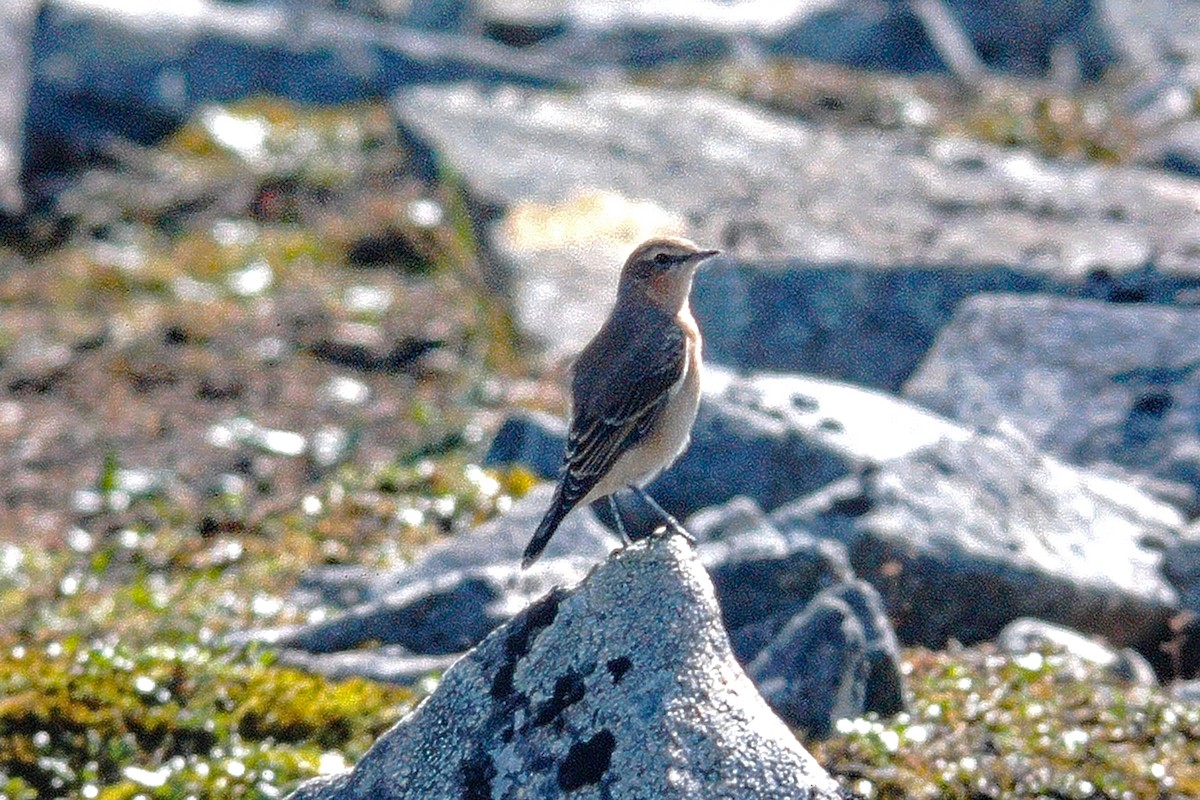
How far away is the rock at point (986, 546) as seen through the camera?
7.59m

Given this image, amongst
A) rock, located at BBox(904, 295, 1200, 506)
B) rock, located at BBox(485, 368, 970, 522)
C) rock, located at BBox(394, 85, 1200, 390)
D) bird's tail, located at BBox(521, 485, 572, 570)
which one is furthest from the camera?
rock, located at BBox(394, 85, 1200, 390)

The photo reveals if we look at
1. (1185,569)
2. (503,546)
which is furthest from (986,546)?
(503,546)

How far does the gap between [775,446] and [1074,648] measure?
2.04 m

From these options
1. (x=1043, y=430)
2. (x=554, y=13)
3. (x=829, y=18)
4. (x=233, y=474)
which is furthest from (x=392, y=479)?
(x=554, y=13)

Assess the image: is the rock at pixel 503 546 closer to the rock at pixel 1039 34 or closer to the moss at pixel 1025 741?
the moss at pixel 1025 741

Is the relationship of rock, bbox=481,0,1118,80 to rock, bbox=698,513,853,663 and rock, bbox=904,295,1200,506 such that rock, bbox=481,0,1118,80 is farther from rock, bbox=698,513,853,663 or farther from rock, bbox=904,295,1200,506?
rock, bbox=698,513,853,663

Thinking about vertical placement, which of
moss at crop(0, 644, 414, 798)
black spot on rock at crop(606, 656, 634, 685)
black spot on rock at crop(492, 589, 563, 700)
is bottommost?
moss at crop(0, 644, 414, 798)

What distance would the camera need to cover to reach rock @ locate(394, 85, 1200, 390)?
10539mm

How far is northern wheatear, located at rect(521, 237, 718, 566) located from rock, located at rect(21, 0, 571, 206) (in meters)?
9.52

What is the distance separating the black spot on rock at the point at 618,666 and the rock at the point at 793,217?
5863 millimetres

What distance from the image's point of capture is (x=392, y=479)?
380 inches

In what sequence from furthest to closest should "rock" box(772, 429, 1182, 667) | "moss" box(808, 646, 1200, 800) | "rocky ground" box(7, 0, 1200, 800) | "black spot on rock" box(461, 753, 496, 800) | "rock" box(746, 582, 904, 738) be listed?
1. "rock" box(772, 429, 1182, 667)
2. "rock" box(746, 582, 904, 738)
3. "rocky ground" box(7, 0, 1200, 800)
4. "moss" box(808, 646, 1200, 800)
5. "black spot on rock" box(461, 753, 496, 800)

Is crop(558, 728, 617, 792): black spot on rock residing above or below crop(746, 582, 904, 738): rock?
above

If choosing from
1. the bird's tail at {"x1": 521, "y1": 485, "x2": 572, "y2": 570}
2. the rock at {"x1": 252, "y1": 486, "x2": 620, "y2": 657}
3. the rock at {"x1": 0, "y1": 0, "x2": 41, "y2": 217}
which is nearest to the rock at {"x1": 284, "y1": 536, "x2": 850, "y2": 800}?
the bird's tail at {"x1": 521, "y1": 485, "x2": 572, "y2": 570}
